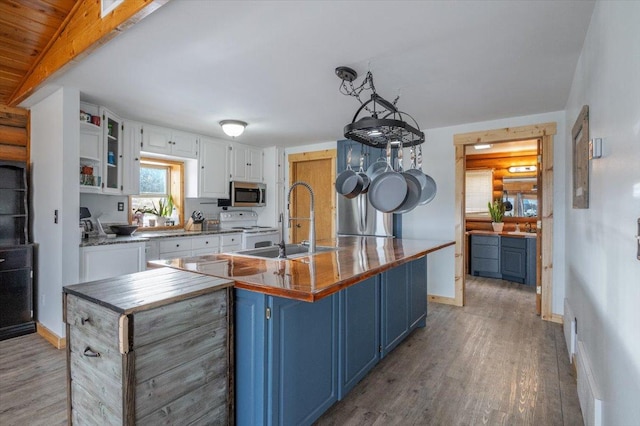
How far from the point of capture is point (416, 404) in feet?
6.86

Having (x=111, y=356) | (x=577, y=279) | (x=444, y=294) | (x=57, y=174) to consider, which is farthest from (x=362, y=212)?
(x=111, y=356)

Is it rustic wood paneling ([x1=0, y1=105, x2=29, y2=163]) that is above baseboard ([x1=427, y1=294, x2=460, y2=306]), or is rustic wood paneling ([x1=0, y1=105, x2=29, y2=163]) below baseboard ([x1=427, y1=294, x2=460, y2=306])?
above

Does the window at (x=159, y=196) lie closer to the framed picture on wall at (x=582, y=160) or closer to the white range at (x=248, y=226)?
the white range at (x=248, y=226)

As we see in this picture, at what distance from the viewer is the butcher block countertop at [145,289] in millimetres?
1312

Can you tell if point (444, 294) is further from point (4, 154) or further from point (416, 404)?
point (4, 154)

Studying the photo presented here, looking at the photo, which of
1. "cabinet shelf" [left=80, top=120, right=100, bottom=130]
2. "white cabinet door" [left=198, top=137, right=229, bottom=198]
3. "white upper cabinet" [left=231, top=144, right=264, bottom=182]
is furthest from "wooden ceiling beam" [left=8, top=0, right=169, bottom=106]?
"white upper cabinet" [left=231, top=144, right=264, bottom=182]

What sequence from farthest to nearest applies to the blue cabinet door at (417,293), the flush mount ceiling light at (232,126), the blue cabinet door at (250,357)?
the flush mount ceiling light at (232,126)
the blue cabinet door at (417,293)
the blue cabinet door at (250,357)

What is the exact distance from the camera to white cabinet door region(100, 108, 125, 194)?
3492mm

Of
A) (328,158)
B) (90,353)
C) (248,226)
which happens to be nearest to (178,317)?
(90,353)

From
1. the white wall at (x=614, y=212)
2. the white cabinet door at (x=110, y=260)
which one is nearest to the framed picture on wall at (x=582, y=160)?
the white wall at (x=614, y=212)

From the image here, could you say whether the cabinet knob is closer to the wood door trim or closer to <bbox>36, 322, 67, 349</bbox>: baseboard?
<bbox>36, 322, 67, 349</bbox>: baseboard

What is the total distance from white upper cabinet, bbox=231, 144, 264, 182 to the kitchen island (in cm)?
305

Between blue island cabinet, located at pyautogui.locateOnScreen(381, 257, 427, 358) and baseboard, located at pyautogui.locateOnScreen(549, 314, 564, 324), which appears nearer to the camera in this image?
blue island cabinet, located at pyautogui.locateOnScreen(381, 257, 427, 358)

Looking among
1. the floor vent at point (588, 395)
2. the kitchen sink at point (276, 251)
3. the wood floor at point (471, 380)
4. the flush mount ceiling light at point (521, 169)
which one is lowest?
the wood floor at point (471, 380)
